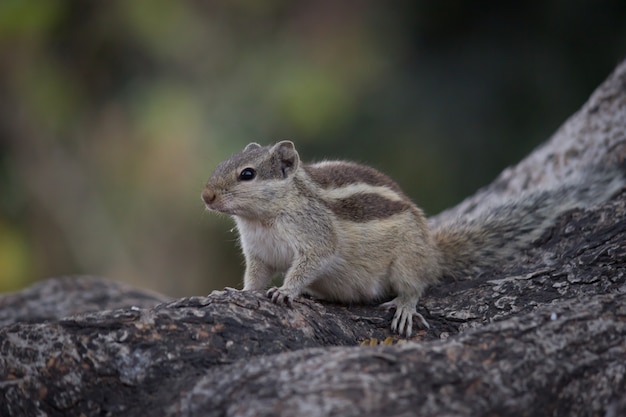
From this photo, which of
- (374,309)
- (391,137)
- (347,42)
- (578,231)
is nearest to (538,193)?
(578,231)

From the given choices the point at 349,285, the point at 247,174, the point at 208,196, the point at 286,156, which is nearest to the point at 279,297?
the point at 349,285

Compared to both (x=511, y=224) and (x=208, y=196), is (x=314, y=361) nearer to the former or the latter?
(x=208, y=196)

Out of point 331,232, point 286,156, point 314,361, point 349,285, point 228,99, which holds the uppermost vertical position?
point 228,99

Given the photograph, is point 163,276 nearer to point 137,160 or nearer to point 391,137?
point 137,160

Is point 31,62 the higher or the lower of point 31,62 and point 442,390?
the higher

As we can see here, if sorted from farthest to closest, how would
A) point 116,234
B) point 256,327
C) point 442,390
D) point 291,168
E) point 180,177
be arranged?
point 116,234 → point 180,177 → point 291,168 → point 256,327 → point 442,390
